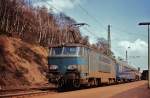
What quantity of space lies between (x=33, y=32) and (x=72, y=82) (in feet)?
139

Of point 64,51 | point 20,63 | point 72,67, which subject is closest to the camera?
point 72,67

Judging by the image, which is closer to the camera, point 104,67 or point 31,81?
point 104,67

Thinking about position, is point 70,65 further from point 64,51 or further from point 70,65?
point 64,51

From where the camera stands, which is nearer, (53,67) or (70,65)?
(70,65)

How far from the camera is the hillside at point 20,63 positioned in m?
42.3

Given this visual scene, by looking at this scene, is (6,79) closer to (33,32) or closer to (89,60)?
(89,60)

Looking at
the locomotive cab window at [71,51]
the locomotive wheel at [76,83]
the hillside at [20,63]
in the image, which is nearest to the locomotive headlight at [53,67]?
the locomotive cab window at [71,51]

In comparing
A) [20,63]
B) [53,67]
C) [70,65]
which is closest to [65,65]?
[70,65]

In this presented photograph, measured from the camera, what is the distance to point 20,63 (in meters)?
49.3

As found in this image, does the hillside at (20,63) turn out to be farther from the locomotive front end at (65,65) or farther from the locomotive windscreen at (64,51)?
the locomotive front end at (65,65)

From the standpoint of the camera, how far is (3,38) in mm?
→ 53906

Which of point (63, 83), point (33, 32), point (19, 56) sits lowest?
point (63, 83)

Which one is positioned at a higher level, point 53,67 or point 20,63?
point 20,63

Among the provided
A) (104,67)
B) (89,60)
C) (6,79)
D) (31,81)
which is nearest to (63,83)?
(89,60)
